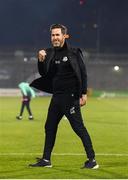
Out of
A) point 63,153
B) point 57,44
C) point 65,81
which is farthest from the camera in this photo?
point 63,153

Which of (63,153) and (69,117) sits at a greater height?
(69,117)

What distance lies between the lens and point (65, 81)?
9.66 m

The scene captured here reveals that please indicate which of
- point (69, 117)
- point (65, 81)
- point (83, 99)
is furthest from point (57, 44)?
point (69, 117)

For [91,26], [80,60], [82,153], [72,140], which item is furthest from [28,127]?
[91,26]

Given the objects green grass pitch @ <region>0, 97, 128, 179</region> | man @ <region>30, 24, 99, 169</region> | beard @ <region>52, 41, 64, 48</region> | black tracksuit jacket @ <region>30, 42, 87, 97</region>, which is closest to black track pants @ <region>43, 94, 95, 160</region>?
man @ <region>30, 24, 99, 169</region>

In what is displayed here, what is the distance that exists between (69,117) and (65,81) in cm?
60

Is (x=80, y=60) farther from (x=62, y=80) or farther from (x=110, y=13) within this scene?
(x=110, y=13)

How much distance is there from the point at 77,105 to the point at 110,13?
7150 cm

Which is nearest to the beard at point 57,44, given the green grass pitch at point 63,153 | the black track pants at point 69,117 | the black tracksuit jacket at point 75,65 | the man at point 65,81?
the man at point 65,81

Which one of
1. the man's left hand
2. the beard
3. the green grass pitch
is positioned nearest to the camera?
the green grass pitch

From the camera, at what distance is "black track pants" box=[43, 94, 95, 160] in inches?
380

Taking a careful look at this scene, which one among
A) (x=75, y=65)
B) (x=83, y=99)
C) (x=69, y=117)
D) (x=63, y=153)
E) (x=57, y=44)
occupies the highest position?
(x=57, y=44)

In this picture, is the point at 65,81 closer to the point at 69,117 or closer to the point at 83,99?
the point at 83,99

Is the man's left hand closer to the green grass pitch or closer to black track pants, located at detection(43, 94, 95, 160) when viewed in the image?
black track pants, located at detection(43, 94, 95, 160)
